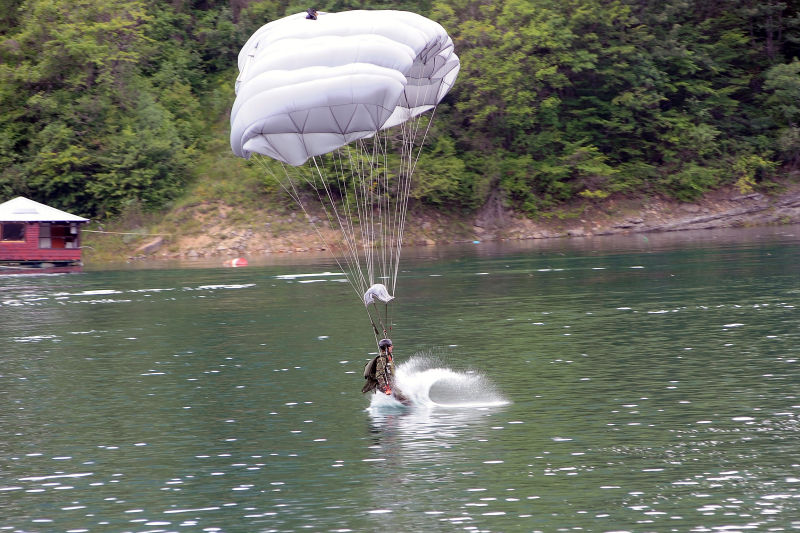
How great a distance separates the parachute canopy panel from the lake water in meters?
6.38

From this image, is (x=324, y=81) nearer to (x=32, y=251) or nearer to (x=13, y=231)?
(x=32, y=251)

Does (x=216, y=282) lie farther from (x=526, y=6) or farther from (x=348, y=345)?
(x=526, y=6)

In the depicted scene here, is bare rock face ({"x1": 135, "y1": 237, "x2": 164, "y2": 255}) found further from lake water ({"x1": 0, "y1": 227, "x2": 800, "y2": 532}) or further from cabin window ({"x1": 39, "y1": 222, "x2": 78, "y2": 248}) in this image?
lake water ({"x1": 0, "y1": 227, "x2": 800, "y2": 532})

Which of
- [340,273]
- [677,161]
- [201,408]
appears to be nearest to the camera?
[201,408]

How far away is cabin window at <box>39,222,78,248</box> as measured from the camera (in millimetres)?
72250

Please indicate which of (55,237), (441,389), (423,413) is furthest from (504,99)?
(423,413)

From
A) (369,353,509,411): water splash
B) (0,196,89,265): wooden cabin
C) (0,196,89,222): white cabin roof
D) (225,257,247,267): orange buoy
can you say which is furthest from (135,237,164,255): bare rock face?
(369,353,509,411): water splash

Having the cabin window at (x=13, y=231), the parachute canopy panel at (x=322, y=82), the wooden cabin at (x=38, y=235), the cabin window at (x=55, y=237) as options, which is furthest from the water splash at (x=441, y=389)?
the cabin window at (x=13, y=231)

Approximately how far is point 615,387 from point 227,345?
1430 centimetres

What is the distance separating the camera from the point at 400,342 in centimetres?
3416

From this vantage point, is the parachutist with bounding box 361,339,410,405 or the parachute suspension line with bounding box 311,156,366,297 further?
the parachute suspension line with bounding box 311,156,366,297

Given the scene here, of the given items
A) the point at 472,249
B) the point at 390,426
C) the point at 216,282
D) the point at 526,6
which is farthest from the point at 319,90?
the point at 526,6

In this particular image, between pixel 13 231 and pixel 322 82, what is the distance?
52964 millimetres

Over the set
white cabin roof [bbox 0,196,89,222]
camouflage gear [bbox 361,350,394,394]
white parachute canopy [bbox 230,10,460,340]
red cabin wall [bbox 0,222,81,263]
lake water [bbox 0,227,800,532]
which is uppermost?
white parachute canopy [bbox 230,10,460,340]
